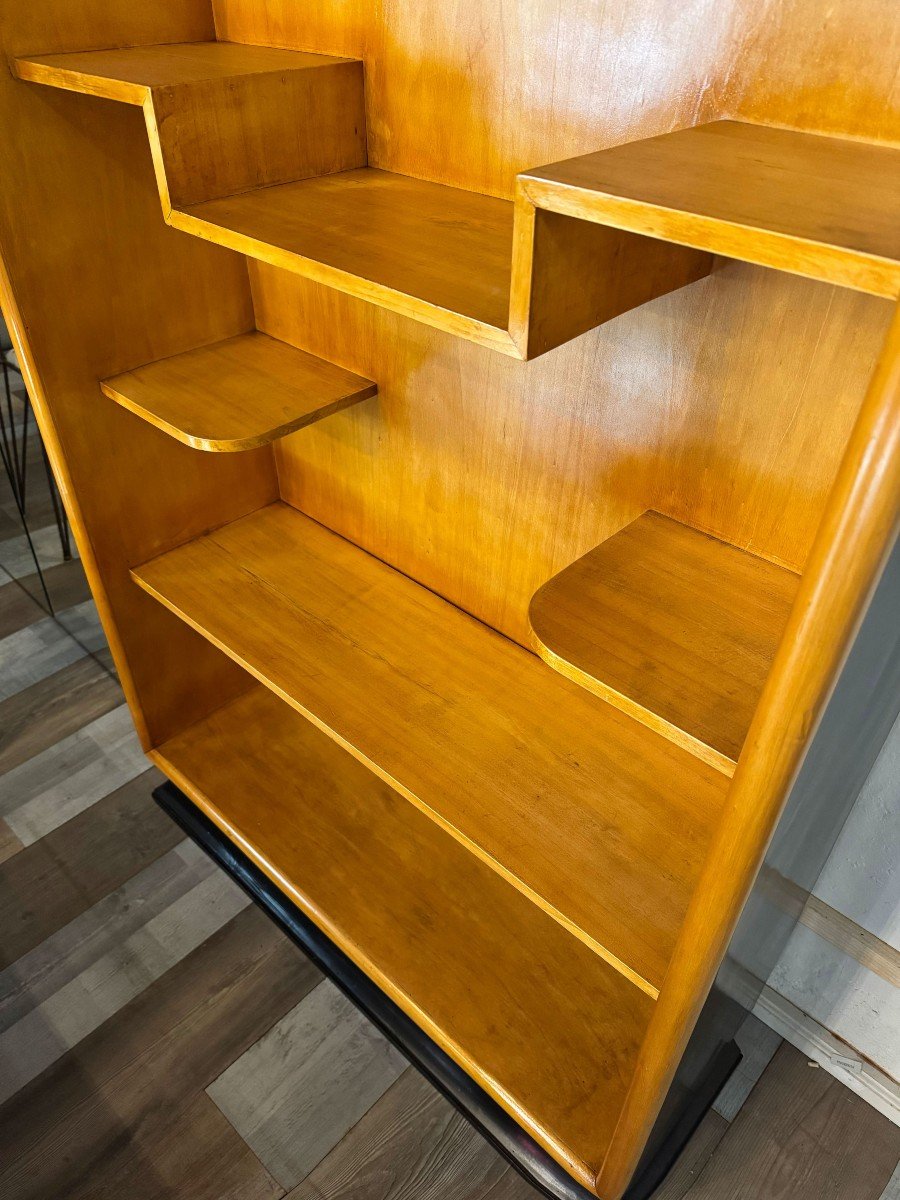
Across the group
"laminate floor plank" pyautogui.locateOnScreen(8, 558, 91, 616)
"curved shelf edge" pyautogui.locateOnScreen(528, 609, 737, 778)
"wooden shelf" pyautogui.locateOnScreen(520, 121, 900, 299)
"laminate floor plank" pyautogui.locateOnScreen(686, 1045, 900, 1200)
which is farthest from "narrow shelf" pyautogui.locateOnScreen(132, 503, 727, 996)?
"laminate floor plank" pyautogui.locateOnScreen(8, 558, 91, 616)

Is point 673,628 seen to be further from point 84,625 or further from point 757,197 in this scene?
point 84,625

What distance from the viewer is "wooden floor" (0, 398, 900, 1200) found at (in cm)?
129

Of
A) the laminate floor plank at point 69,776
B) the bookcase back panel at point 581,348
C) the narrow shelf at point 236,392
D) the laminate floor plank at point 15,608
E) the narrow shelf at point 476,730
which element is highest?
the bookcase back panel at point 581,348

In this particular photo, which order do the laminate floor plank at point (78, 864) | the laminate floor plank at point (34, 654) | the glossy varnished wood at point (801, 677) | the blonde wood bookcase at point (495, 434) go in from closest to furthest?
the glossy varnished wood at point (801, 677), the blonde wood bookcase at point (495, 434), the laminate floor plank at point (78, 864), the laminate floor plank at point (34, 654)

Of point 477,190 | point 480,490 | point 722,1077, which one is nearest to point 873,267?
point 477,190

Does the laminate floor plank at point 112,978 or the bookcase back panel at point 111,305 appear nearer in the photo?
the bookcase back panel at point 111,305

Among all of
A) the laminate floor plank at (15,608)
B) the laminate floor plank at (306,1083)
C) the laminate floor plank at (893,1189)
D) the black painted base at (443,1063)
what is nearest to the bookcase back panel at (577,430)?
the black painted base at (443,1063)

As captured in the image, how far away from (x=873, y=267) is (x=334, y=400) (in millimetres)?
759

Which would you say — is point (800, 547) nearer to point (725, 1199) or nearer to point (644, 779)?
point (644, 779)

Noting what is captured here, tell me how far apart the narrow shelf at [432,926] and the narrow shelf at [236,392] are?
2.19 ft

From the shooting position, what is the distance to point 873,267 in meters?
0.42

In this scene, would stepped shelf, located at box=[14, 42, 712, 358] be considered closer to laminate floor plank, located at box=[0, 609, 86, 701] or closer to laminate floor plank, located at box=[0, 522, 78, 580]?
laminate floor plank, located at box=[0, 609, 86, 701]

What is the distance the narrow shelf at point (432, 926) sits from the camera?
1.08m

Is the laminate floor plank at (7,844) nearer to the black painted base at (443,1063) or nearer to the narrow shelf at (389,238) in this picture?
the black painted base at (443,1063)
